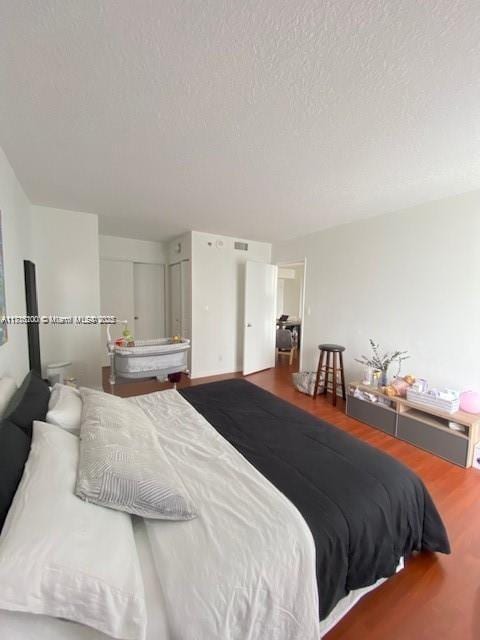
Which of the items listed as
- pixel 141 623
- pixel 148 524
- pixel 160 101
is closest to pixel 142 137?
pixel 160 101

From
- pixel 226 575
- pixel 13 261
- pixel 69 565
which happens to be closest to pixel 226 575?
pixel 226 575

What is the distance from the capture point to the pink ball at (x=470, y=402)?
2408mm

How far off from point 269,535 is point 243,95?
1937mm

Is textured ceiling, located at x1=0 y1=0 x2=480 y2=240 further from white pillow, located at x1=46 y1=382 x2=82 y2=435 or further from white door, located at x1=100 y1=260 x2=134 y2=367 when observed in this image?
white door, located at x1=100 y1=260 x2=134 y2=367

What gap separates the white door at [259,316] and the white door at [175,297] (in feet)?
4.17

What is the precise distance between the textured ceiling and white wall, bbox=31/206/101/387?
83 cm

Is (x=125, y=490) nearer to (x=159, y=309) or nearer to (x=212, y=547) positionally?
(x=212, y=547)

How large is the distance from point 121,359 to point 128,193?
66.9 inches

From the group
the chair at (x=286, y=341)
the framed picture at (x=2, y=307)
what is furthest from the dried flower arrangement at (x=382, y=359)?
the framed picture at (x=2, y=307)

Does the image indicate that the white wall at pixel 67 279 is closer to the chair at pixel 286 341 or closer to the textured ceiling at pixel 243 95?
the textured ceiling at pixel 243 95

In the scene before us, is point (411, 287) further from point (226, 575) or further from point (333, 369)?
point (226, 575)

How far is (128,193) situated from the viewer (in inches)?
108

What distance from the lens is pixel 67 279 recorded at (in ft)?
11.3

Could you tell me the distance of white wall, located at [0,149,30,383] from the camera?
75.7 inches
